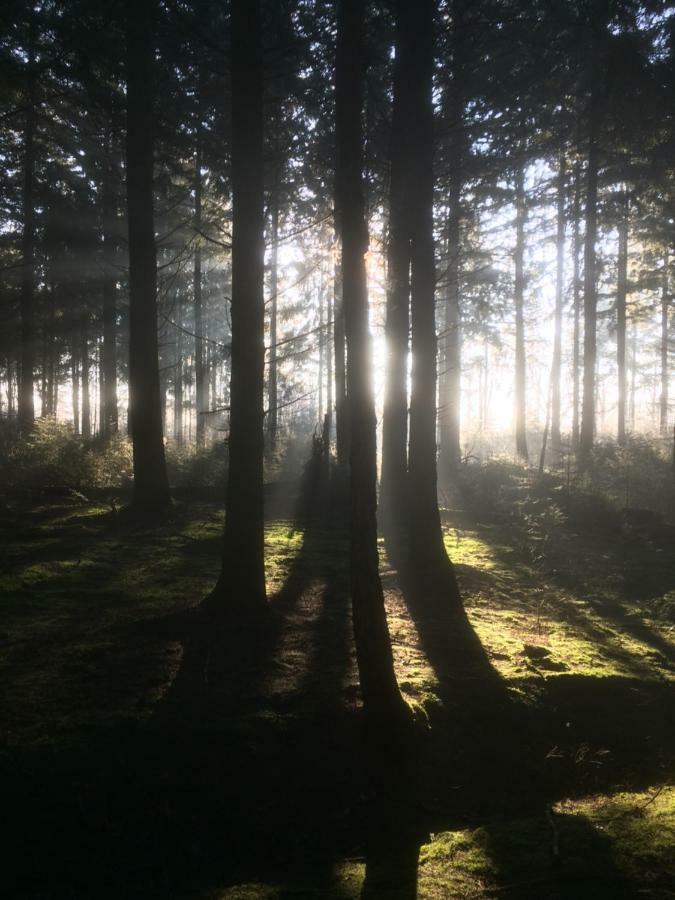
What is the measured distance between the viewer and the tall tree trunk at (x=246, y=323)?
712 cm

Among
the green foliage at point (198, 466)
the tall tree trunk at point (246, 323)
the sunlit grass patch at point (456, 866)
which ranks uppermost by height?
the tall tree trunk at point (246, 323)

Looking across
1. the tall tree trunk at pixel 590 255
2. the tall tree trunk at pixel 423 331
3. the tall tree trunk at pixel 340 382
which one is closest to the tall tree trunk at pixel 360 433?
the tall tree trunk at pixel 423 331

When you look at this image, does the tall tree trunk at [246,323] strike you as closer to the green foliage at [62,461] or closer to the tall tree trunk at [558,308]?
the green foliage at [62,461]

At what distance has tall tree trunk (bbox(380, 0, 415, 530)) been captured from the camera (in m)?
→ 10.7

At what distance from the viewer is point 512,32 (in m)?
9.94

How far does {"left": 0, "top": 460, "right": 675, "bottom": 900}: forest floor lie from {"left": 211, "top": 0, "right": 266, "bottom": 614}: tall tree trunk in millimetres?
799

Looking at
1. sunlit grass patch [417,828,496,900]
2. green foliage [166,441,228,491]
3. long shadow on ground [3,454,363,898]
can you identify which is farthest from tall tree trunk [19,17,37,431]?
sunlit grass patch [417,828,496,900]

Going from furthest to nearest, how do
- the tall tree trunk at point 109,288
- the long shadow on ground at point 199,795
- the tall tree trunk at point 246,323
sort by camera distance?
1. the tall tree trunk at point 109,288
2. the tall tree trunk at point 246,323
3. the long shadow on ground at point 199,795

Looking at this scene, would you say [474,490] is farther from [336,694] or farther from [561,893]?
[561,893]

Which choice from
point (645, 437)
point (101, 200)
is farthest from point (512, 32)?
point (645, 437)

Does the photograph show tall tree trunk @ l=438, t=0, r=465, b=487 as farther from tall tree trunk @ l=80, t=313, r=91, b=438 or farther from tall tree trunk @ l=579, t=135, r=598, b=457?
tall tree trunk @ l=80, t=313, r=91, b=438

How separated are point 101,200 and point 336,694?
74.3 ft

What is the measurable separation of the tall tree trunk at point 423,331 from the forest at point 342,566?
0.16 feet

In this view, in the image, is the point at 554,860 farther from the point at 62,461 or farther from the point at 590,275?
the point at 590,275
